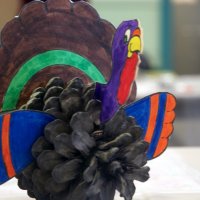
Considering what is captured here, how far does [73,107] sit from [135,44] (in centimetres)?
8

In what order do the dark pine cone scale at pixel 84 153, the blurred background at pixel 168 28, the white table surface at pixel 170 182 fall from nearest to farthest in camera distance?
the dark pine cone scale at pixel 84 153, the white table surface at pixel 170 182, the blurred background at pixel 168 28

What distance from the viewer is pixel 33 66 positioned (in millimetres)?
409

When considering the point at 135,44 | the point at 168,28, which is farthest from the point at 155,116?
the point at 168,28

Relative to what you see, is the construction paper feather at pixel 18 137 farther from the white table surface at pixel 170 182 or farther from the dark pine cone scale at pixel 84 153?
the white table surface at pixel 170 182

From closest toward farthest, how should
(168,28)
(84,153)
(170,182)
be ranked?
1. (84,153)
2. (170,182)
3. (168,28)

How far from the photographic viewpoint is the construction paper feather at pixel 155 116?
1.35 feet

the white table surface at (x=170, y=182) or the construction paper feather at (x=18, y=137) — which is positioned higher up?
the construction paper feather at (x=18, y=137)

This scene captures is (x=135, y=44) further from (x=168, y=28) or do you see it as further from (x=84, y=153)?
(x=168, y=28)

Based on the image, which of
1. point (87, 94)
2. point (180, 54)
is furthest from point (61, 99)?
point (180, 54)

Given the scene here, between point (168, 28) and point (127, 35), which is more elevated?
point (127, 35)

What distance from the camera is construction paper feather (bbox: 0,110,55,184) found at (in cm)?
35

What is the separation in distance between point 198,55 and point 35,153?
7.99 feet

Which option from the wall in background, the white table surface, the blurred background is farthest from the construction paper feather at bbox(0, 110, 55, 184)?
the wall in background

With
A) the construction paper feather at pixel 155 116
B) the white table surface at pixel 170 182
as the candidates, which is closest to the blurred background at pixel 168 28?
the white table surface at pixel 170 182
